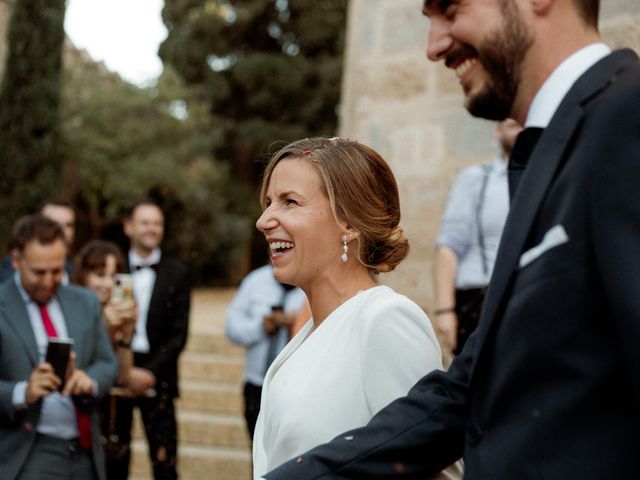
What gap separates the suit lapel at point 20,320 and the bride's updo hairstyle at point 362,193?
210 centimetres

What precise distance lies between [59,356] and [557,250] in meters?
3.00

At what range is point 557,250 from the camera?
1210 millimetres

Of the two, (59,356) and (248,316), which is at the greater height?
(59,356)

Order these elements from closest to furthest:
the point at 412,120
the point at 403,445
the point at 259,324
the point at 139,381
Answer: the point at 403,445, the point at 412,120, the point at 139,381, the point at 259,324

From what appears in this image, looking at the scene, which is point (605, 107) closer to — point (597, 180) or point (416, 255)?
point (597, 180)

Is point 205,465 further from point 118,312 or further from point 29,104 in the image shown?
point 29,104

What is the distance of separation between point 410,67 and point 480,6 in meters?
4.02

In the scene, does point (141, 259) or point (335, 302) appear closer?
point (335, 302)

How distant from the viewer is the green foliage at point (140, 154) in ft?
56.4

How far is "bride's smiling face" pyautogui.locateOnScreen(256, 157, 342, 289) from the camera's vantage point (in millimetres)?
2229

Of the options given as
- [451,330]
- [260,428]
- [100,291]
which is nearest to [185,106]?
[100,291]

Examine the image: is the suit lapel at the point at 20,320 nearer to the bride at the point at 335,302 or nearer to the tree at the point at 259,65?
the bride at the point at 335,302

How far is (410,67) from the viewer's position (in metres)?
5.33

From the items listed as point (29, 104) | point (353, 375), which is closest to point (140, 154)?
point (29, 104)
